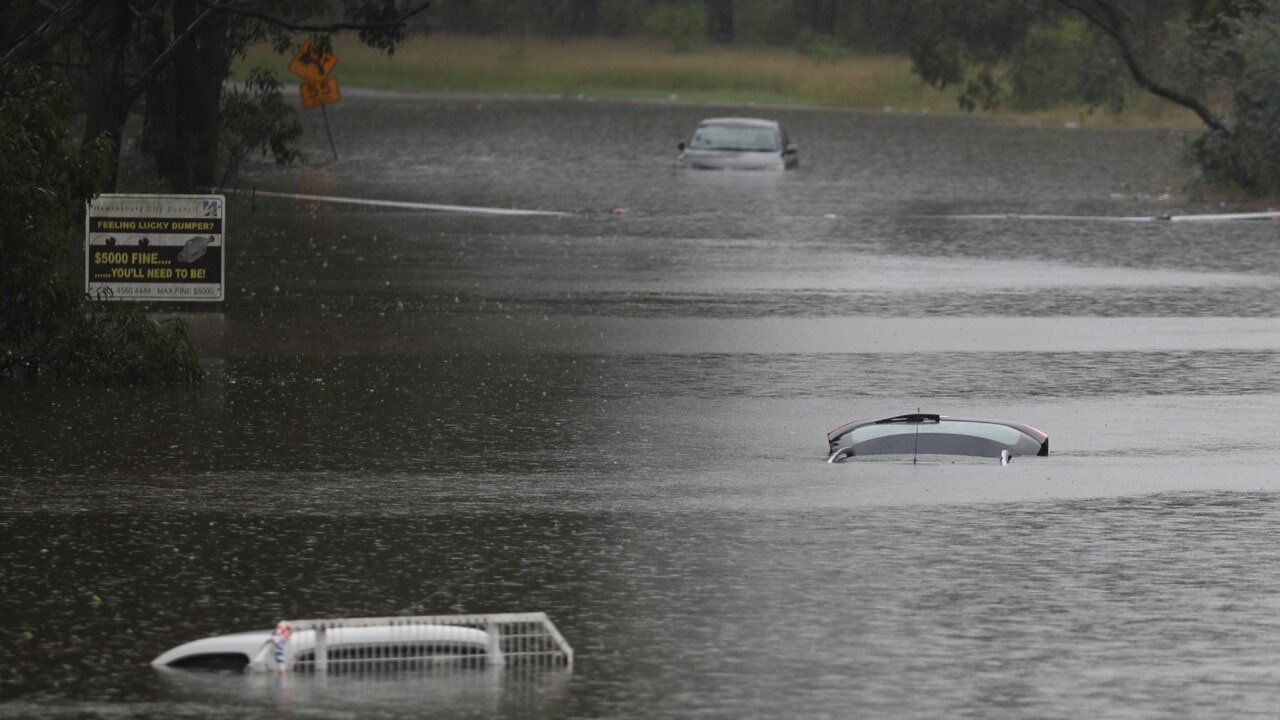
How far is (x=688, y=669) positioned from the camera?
8008 mm

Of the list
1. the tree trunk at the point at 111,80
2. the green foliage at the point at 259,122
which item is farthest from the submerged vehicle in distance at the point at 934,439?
the green foliage at the point at 259,122

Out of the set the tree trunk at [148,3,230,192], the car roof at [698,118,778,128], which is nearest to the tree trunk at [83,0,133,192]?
the tree trunk at [148,3,230,192]

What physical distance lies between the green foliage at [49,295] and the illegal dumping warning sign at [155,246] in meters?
2.24

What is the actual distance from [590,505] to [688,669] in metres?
3.18

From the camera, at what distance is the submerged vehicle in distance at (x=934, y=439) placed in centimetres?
1274

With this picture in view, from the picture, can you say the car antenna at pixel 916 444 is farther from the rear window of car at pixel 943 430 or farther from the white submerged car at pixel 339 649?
the white submerged car at pixel 339 649

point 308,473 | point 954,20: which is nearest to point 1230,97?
point 954,20

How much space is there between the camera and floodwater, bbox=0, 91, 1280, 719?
7945 millimetres

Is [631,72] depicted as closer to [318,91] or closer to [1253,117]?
[318,91]

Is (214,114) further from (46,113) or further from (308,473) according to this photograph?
(308,473)

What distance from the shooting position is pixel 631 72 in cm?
8938

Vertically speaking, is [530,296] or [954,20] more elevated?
[954,20]

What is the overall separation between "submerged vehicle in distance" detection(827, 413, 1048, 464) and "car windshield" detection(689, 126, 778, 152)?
29366 millimetres

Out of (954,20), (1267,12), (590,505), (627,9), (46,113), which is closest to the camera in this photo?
(590,505)
